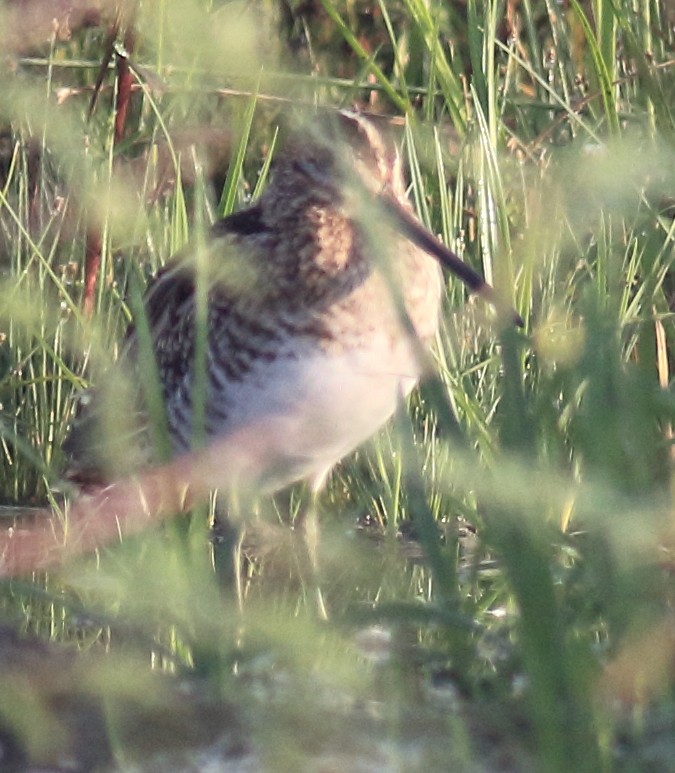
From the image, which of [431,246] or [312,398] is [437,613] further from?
[312,398]

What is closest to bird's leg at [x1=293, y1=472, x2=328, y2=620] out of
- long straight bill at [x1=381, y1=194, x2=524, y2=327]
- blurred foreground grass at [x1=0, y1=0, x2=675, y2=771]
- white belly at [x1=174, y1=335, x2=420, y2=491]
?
blurred foreground grass at [x1=0, y1=0, x2=675, y2=771]

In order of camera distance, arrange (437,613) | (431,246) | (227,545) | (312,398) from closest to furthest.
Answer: (437,613) → (227,545) → (431,246) → (312,398)

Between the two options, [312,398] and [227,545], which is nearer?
[227,545]

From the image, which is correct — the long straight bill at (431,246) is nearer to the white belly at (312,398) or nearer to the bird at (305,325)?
the bird at (305,325)

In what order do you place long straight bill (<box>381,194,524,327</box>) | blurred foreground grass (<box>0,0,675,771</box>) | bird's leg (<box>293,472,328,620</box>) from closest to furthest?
blurred foreground grass (<box>0,0,675,771</box>) < bird's leg (<box>293,472,328,620</box>) < long straight bill (<box>381,194,524,327</box>)

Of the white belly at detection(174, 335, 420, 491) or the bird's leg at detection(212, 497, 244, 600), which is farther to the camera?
the white belly at detection(174, 335, 420, 491)

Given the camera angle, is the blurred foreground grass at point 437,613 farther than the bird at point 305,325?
No

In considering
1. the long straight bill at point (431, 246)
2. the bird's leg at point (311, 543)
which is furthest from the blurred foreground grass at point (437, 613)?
the long straight bill at point (431, 246)

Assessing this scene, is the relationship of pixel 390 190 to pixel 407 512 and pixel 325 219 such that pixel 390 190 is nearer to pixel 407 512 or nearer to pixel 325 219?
pixel 325 219

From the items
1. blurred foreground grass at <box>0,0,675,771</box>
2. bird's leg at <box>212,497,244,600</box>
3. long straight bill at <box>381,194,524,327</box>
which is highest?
long straight bill at <box>381,194,524,327</box>

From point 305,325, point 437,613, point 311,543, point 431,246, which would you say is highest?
point 431,246

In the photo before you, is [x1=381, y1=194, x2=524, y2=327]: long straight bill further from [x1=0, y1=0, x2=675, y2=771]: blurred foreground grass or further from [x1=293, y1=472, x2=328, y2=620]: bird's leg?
[x1=293, y1=472, x2=328, y2=620]: bird's leg

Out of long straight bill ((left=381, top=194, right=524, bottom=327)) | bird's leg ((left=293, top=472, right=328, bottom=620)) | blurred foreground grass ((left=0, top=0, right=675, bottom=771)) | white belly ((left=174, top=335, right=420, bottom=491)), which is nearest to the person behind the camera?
blurred foreground grass ((left=0, top=0, right=675, bottom=771))

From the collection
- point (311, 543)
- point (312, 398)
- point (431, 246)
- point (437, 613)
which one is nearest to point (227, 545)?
point (311, 543)
